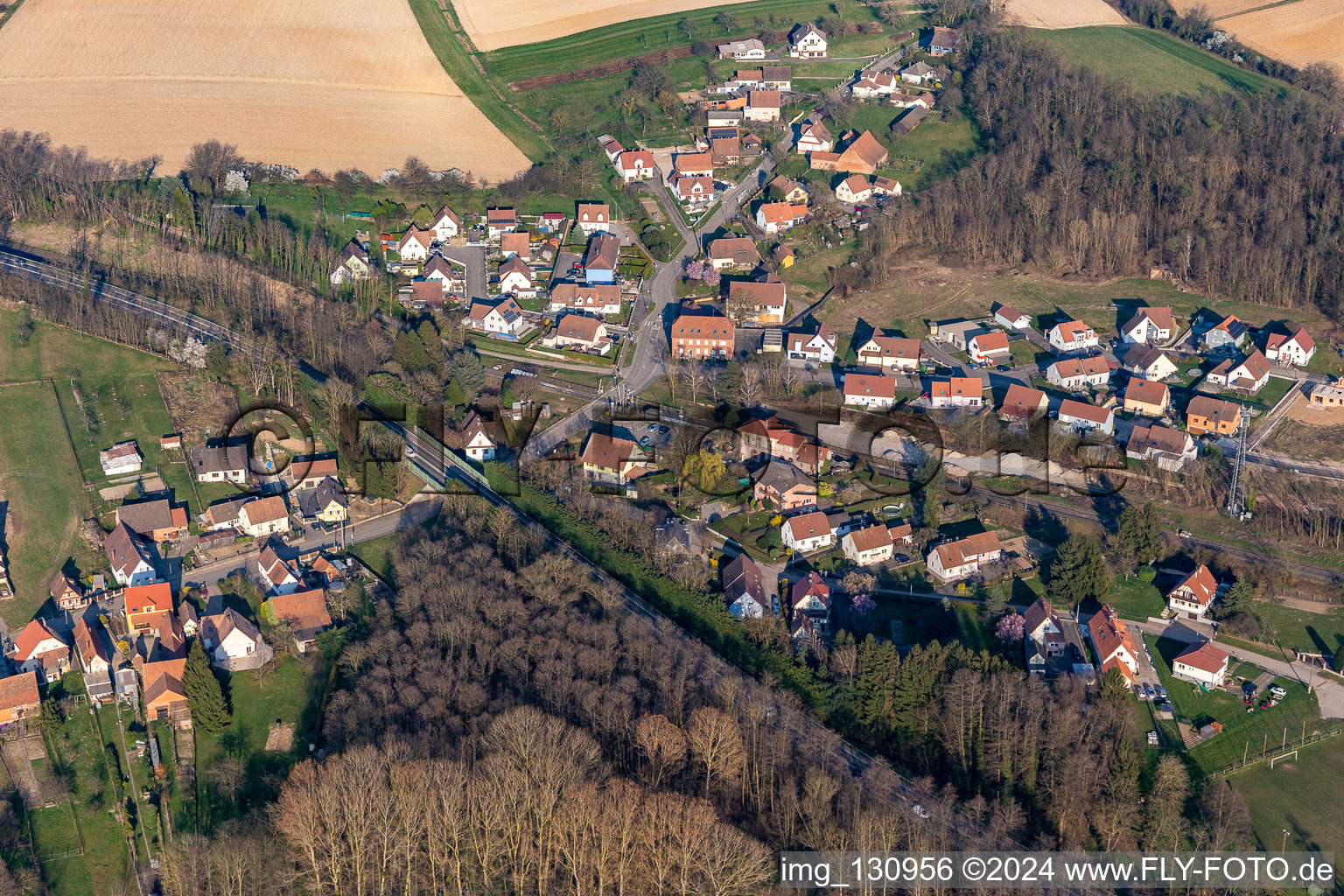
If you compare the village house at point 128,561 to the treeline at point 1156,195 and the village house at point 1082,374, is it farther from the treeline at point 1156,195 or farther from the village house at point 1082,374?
the village house at point 1082,374

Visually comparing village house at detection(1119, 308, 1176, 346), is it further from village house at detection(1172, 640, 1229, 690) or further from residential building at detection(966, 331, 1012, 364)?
village house at detection(1172, 640, 1229, 690)

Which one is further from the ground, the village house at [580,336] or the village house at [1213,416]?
the village house at [580,336]

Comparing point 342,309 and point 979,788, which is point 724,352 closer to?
point 342,309

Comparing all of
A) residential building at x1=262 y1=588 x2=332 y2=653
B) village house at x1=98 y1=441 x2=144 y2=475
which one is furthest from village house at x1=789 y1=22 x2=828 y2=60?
residential building at x1=262 y1=588 x2=332 y2=653

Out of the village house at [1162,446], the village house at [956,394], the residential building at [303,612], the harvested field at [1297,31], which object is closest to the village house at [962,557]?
the village house at [1162,446]

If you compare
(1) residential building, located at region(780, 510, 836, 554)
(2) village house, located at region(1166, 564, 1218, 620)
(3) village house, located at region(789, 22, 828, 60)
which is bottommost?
(2) village house, located at region(1166, 564, 1218, 620)

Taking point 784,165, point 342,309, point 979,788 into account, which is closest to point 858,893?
point 979,788

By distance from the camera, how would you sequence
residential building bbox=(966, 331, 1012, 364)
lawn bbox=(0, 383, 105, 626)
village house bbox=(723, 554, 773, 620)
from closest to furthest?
village house bbox=(723, 554, 773, 620) < lawn bbox=(0, 383, 105, 626) < residential building bbox=(966, 331, 1012, 364)
